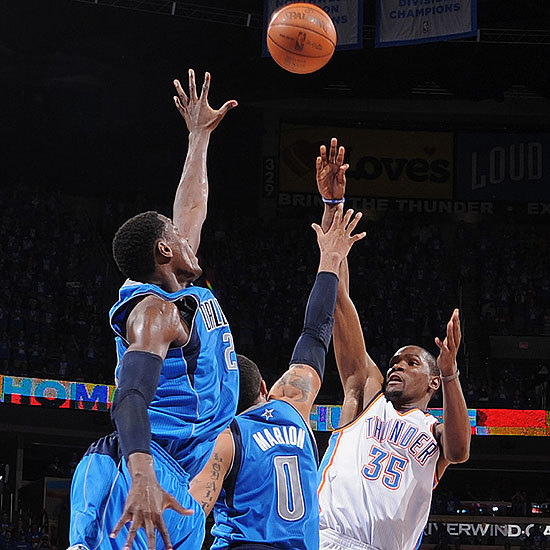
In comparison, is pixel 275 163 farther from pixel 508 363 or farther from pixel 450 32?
pixel 450 32

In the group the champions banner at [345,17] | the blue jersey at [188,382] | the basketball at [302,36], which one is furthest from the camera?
the champions banner at [345,17]

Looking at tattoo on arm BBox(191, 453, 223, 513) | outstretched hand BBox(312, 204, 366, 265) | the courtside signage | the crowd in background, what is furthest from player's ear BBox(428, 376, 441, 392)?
the crowd in background

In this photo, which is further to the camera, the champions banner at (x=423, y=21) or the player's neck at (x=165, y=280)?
the champions banner at (x=423, y=21)

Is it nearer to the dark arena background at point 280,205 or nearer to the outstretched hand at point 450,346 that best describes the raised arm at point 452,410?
the outstretched hand at point 450,346

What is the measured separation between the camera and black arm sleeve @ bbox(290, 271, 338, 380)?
14.5ft

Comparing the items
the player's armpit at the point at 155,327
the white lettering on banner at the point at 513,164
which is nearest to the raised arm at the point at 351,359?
the player's armpit at the point at 155,327

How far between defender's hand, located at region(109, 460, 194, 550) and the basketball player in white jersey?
247 cm

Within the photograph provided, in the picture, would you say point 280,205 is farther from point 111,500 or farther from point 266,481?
point 111,500

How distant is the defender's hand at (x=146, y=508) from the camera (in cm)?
275

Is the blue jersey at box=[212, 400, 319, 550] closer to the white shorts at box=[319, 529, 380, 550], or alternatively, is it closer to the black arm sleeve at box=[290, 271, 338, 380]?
the black arm sleeve at box=[290, 271, 338, 380]

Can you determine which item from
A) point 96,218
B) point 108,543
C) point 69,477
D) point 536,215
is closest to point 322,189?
point 108,543

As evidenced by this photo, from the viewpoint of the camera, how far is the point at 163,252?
3555mm

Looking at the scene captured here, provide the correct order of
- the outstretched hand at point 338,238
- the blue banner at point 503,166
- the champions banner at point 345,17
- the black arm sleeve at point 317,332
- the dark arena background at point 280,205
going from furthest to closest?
1. the blue banner at point 503,166
2. the dark arena background at point 280,205
3. the champions banner at point 345,17
4. the outstretched hand at point 338,238
5. the black arm sleeve at point 317,332

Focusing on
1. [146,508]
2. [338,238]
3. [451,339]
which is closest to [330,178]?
[338,238]
